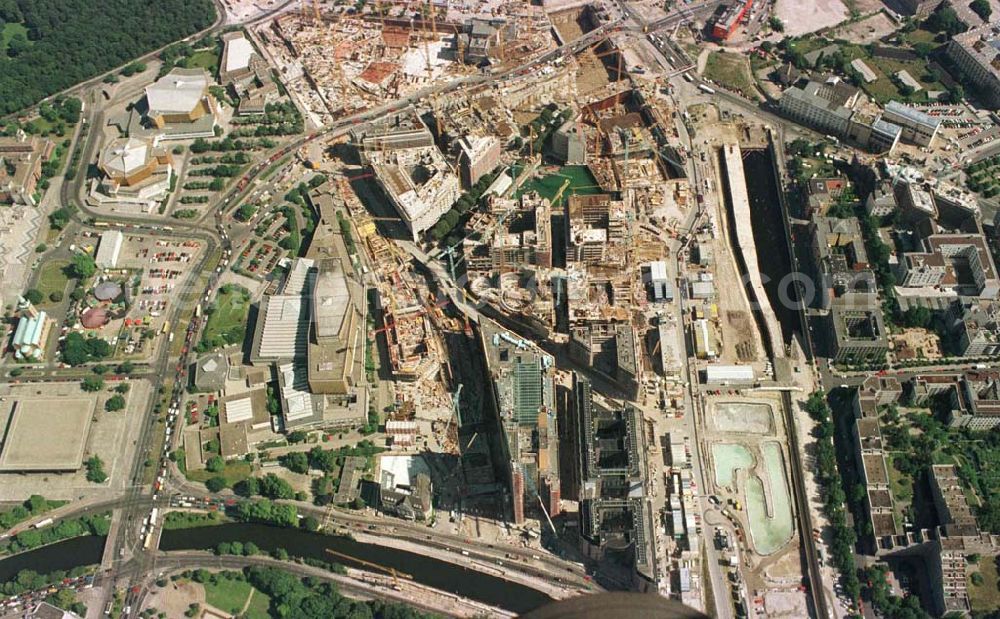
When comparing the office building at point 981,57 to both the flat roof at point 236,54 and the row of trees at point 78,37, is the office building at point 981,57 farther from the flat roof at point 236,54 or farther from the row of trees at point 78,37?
the row of trees at point 78,37

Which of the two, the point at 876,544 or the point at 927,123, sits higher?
the point at 927,123

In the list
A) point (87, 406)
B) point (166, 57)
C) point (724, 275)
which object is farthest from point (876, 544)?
point (166, 57)

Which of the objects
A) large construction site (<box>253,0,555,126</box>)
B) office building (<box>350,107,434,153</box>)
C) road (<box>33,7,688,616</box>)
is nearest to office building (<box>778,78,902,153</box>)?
road (<box>33,7,688,616</box>)

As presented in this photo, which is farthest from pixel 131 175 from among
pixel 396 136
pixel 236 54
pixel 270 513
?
pixel 270 513

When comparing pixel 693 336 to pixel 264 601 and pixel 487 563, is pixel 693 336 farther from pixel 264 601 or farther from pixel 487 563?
pixel 264 601

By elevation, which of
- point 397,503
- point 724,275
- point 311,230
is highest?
point 311,230

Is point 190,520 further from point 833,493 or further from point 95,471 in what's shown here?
point 833,493
